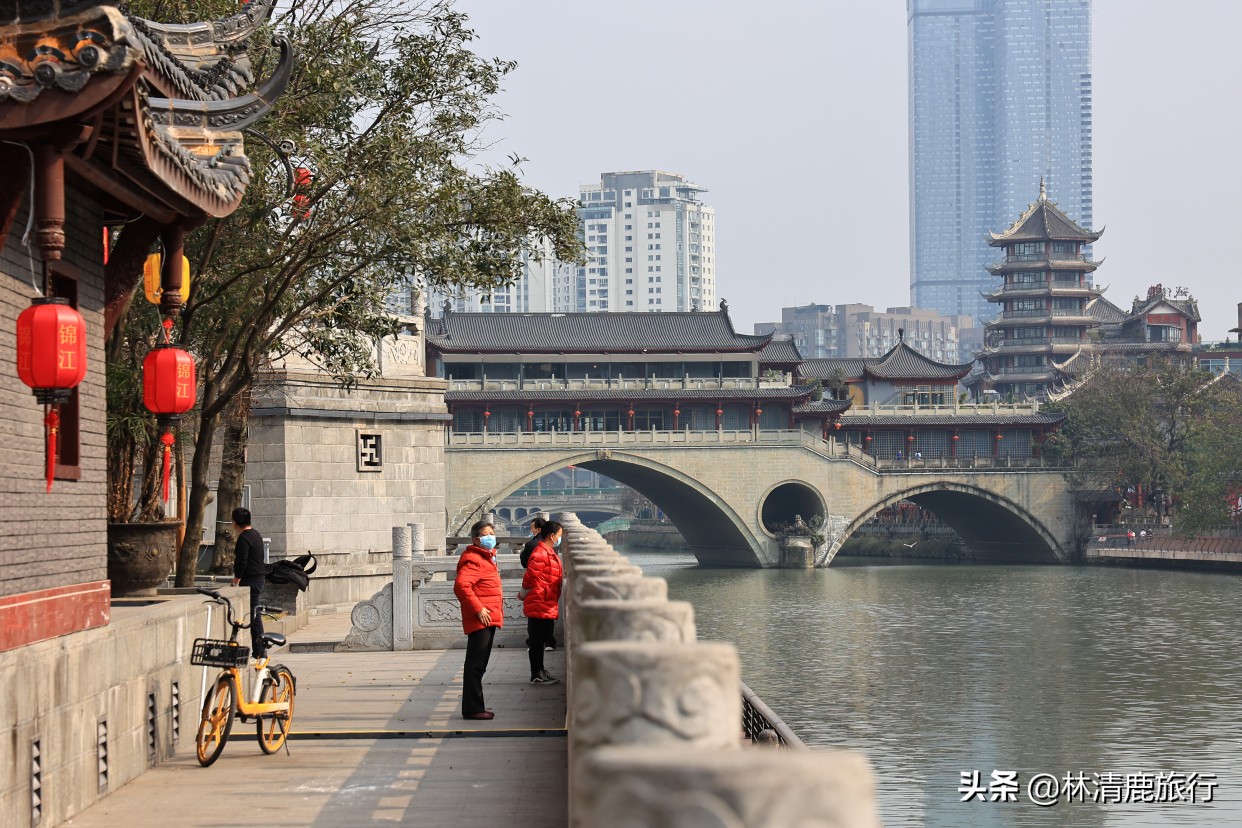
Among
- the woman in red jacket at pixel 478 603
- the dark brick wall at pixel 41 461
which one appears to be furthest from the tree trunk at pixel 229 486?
the dark brick wall at pixel 41 461

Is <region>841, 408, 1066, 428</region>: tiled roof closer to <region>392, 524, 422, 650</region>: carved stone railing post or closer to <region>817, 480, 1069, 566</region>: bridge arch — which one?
<region>817, 480, 1069, 566</region>: bridge arch

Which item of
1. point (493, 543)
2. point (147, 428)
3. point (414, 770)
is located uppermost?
point (147, 428)

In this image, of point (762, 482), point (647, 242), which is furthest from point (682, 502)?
point (647, 242)

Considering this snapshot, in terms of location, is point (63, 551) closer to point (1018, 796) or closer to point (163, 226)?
point (163, 226)

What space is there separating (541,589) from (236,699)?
3.49 m

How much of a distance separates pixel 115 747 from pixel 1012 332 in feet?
195

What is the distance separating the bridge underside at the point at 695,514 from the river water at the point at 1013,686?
834cm

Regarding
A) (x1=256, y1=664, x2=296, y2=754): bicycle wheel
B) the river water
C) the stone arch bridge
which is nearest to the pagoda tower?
the stone arch bridge

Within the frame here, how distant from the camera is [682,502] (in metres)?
50.7

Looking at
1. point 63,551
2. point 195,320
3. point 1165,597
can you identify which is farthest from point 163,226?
point 1165,597

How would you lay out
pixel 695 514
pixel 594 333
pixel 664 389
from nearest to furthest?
pixel 664 389 < pixel 594 333 < pixel 695 514

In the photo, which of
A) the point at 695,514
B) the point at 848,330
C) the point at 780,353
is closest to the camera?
the point at 695,514

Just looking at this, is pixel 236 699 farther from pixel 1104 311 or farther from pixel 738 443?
pixel 1104 311

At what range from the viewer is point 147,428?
35.9 ft
